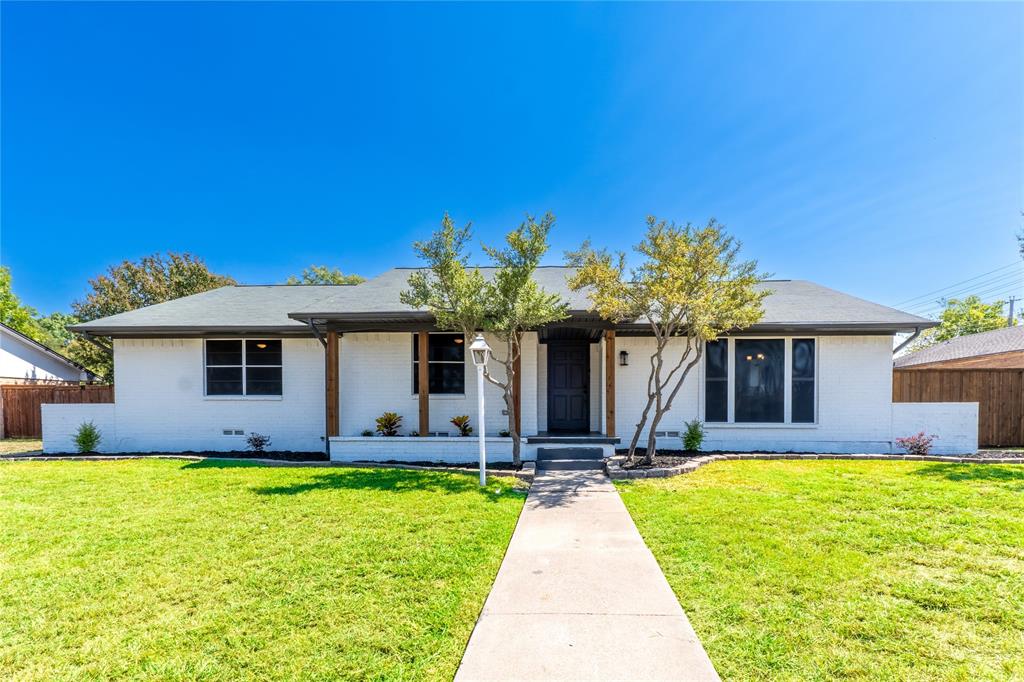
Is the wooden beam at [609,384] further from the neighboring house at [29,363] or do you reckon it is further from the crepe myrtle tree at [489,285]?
the neighboring house at [29,363]

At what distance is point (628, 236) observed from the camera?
25.1 ft

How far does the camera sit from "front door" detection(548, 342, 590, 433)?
10148 mm

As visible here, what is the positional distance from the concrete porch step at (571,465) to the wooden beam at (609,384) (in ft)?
2.53

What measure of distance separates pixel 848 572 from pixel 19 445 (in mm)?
18826

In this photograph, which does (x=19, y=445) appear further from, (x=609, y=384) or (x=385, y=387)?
(x=609, y=384)

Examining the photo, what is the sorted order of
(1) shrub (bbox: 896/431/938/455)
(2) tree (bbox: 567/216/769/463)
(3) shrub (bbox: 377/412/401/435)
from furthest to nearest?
(3) shrub (bbox: 377/412/401/435), (1) shrub (bbox: 896/431/938/455), (2) tree (bbox: 567/216/769/463)

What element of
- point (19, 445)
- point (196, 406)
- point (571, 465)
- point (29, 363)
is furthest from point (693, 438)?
point (29, 363)

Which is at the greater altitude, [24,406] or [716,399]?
[716,399]

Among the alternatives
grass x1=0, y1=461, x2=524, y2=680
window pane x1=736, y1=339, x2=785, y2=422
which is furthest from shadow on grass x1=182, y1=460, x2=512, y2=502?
window pane x1=736, y1=339, x2=785, y2=422

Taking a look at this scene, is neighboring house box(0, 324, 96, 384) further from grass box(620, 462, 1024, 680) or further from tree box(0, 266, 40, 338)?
grass box(620, 462, 1024, 680)

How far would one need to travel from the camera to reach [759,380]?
31.1 ft

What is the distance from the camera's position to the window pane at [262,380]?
10156 mm

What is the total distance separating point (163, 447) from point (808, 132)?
18693 mm

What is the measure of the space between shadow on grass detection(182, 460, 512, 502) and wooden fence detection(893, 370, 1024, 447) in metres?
11.3
